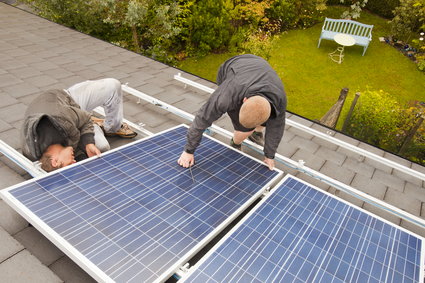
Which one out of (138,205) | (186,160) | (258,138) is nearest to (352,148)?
(258,138)

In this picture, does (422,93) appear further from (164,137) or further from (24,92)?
(24,92)

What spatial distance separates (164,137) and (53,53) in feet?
16.1

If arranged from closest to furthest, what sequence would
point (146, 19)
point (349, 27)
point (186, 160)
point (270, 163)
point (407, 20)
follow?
point (186, 160), point (270, 163), point (146, 19), point (407, 20), point (349, 27)

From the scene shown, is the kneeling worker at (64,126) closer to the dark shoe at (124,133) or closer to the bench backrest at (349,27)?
the dark shoe at (124,133)

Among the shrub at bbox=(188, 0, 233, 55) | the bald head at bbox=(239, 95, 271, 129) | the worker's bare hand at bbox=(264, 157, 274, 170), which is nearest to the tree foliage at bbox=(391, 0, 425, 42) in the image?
the shrub at bbox=(188, 0, 233, 55)

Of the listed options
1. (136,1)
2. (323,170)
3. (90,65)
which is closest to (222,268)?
(323,170)

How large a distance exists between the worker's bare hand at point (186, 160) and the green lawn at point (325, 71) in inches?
322

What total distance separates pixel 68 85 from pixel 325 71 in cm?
1097

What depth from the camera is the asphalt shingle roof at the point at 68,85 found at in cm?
241

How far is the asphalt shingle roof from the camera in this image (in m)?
2.41

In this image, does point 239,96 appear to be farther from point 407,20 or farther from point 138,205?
point 407,20

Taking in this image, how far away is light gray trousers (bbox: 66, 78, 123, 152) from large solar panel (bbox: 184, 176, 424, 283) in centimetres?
227

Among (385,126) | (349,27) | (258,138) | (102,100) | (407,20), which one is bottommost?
(385,126)

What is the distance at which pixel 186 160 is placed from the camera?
306cm
